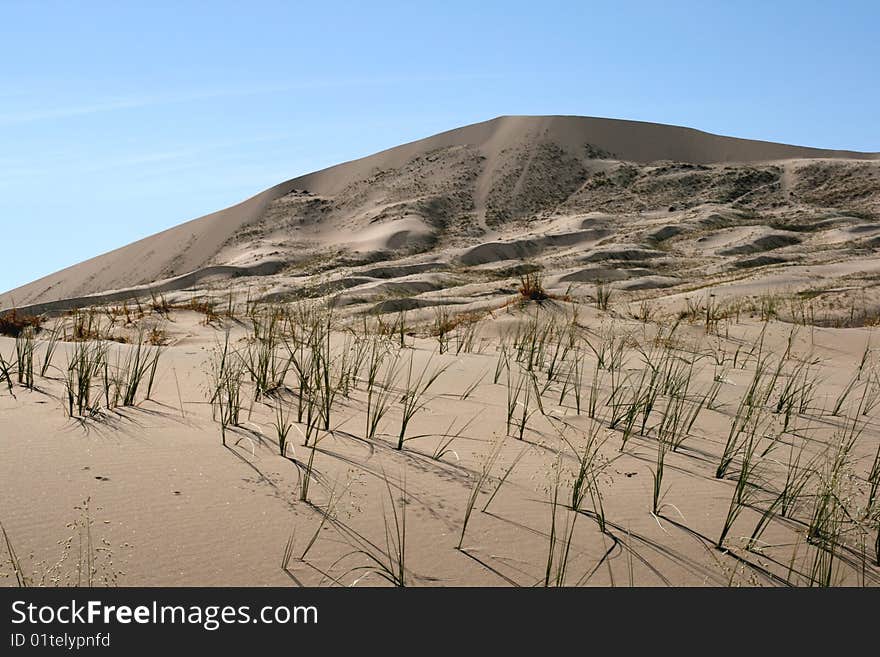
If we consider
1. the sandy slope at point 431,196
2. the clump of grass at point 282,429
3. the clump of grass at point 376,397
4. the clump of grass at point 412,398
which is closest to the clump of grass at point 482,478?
the clump of grass at point 412,398

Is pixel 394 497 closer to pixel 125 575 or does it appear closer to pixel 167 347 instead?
pixel 125 575

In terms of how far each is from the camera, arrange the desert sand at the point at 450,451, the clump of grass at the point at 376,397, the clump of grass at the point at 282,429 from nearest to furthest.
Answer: the desert sand at the point at 450,451 → the clump of grass at the point at 282,429 → the clump of grass at the point at 376,397

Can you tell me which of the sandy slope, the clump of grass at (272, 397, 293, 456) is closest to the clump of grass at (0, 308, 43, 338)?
the clump of grass at (272, 397, 293, 456)

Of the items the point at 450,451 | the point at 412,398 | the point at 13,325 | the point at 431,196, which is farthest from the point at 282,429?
the point at 431,196

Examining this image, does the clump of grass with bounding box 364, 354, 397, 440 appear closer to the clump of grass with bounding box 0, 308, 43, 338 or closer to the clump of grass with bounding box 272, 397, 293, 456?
the clump of grass with bounding box 272, 397, 293, 456

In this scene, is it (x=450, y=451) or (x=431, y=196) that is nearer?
(x=450, y=451)

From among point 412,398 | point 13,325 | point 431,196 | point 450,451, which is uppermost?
point 431,196

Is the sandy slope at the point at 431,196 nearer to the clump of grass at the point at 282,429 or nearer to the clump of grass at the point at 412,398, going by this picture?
the clump of grass at the point at 412,398

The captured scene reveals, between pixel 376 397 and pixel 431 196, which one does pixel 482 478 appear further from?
pixel 431 196

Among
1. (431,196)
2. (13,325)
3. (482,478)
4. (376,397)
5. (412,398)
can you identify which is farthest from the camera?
(431,196)

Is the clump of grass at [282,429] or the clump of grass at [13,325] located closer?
the clump of grass at [282,429]

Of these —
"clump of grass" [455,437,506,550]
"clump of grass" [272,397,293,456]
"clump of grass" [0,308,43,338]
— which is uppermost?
"clump of grass" [0,308,43,338]

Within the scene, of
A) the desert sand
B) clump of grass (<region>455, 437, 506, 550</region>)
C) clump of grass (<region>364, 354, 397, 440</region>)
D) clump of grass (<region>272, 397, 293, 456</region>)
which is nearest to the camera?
the desert sand
